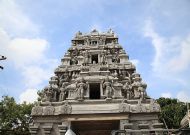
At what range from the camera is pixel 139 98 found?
19438 mm

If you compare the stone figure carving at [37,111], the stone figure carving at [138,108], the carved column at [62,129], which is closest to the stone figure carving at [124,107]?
the stone figure carving at [138,108]

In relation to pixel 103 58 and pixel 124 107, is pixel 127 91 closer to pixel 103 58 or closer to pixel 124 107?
pixel 124 107

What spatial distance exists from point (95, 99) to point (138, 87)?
3.79 meters

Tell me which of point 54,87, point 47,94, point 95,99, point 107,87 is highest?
point 54,87

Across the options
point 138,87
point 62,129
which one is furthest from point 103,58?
point 62,129

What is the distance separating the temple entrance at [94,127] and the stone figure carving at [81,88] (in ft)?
6.65

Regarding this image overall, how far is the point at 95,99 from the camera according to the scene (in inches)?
757

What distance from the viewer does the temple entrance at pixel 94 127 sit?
61.9ft

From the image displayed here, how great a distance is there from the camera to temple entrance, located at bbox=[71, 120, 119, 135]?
742 inches

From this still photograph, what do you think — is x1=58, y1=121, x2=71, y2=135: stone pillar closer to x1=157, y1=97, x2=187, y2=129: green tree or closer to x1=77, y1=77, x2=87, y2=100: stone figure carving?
x1=77, y1=77, x2=87, y2=100: stone figure carving

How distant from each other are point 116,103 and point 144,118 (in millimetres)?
2393

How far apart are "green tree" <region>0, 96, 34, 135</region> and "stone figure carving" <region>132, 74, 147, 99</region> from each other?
16.0 m

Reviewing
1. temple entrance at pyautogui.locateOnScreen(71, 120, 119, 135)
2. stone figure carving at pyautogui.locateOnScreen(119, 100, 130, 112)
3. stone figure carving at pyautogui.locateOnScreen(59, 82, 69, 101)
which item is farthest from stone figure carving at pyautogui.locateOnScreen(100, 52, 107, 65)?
temple entrance at pyautogui.locateOnScreen(71, 120, 119, 135)

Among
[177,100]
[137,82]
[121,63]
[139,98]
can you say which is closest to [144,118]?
[139,98]
